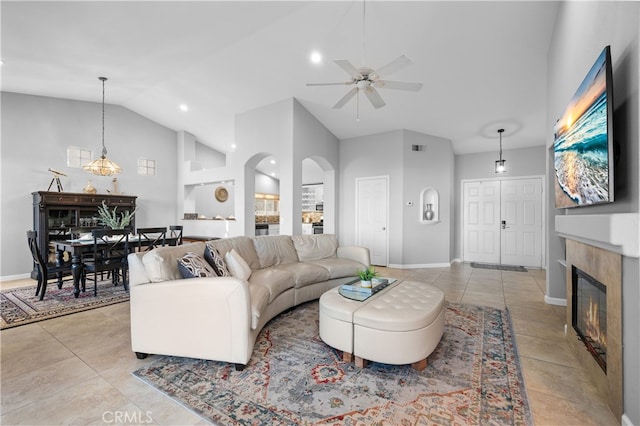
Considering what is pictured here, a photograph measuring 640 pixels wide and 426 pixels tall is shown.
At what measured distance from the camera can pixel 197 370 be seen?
2.14 metres

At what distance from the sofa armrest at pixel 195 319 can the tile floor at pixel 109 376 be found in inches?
11.2

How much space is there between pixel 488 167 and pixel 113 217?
845cm

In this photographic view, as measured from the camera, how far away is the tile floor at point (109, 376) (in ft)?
5.49

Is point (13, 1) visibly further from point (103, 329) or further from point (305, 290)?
point (305, 290)

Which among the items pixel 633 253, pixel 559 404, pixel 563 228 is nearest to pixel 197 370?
pixel 559 404

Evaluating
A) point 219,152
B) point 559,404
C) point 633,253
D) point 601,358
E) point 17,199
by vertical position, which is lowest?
point 559,404

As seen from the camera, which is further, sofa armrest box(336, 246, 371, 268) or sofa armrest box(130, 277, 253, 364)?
sofa armrest box(336, 246, 371, 268)

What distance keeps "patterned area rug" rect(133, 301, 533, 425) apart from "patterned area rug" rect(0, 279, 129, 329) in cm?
208

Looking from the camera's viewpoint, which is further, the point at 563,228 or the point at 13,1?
the point at 13,1

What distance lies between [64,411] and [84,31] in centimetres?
423

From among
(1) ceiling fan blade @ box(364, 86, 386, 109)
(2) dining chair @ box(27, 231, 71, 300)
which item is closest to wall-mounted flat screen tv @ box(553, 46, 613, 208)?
(1) ceiling fan blade @ box(364, 86, 386, 109)

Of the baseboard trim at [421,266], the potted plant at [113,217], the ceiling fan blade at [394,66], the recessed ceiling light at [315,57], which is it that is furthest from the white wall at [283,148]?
the ceiling fan blade at [394,66]

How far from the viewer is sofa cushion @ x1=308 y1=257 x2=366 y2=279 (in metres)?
3.87

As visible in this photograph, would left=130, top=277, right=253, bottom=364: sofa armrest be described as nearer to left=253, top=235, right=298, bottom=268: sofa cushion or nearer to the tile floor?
the tile floor
